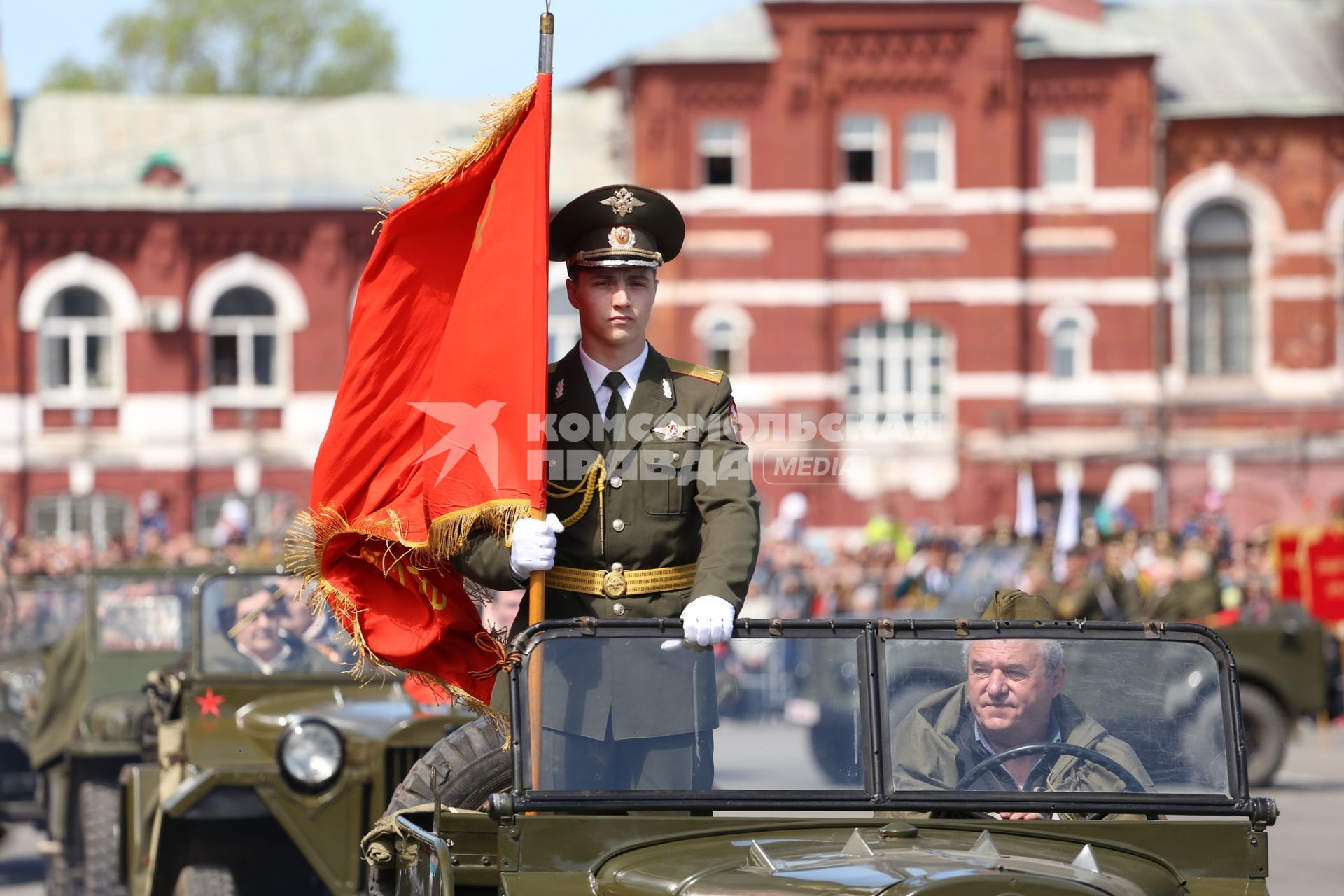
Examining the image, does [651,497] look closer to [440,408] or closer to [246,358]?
[440,408]

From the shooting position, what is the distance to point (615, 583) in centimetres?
597

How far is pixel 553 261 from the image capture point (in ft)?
20.8

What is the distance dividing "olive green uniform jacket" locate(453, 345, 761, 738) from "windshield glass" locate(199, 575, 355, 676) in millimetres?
4048

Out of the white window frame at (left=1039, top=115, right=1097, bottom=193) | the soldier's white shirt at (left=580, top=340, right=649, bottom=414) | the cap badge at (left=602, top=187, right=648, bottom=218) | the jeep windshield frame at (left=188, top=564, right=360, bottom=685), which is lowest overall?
the jeep windshield frame at (left=188, top=564, right=360, bottom=685)

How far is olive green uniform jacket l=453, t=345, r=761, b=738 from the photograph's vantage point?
584 centimetres

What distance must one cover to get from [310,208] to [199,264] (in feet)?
7.19

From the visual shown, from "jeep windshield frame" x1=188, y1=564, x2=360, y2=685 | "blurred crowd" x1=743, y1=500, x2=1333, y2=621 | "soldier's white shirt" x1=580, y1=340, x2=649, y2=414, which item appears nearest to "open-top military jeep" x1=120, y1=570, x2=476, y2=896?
"jeep windshield frame" x1=188, y1=564, x2=360, y2=685

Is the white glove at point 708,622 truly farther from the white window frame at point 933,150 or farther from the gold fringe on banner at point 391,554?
the white window frame at point 933,150

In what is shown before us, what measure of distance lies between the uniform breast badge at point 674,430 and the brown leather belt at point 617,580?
0.35 meters

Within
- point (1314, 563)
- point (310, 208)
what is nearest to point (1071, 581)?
point (1314, 563)

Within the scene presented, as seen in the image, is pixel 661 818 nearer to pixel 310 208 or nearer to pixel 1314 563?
pixel 1314 563

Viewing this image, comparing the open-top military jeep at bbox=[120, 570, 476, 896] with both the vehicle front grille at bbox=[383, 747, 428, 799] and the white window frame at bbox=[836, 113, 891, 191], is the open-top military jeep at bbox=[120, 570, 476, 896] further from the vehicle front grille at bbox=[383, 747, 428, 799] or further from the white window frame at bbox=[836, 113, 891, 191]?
the white window frame at bbox=[836, 113, 891, 191]

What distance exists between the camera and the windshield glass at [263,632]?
9.99m
